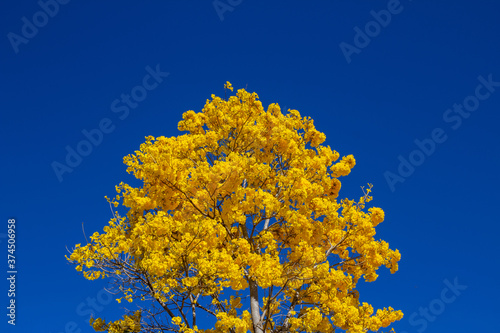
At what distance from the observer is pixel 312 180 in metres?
10.1

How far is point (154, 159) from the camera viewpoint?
874 cm

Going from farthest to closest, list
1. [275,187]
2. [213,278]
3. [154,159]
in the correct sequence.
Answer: [275,187]
[154,159]
[213,278]

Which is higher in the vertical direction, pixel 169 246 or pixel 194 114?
pixel 194 114

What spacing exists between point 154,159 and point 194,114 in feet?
7.34

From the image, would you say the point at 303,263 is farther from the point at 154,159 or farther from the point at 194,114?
the point at 194,114

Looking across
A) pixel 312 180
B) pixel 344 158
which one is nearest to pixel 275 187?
pixel 312 180

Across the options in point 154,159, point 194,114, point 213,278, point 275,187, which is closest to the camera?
point 213,278

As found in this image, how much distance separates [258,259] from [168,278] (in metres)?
1.70

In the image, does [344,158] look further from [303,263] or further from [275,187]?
[303,263]

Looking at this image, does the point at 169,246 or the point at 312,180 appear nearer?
the point at 169,246

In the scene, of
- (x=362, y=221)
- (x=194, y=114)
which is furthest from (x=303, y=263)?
(x=194, y=114)

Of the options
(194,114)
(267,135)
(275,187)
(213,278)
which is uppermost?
(194,114)

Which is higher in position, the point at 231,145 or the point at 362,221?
the point at 231,145

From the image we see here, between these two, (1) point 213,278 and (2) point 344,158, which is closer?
(1) point 213,278
